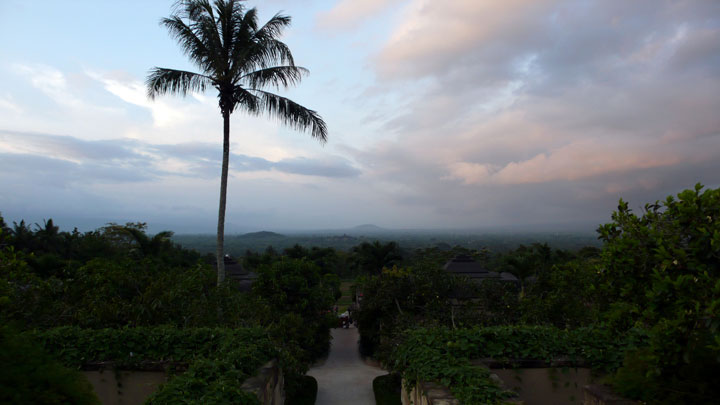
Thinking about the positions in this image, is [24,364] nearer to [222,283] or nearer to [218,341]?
[218,341]

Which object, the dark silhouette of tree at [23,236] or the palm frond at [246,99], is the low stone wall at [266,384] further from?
the dark silhouette of tree at [23,236]

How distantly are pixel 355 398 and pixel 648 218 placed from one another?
9791 millimetres

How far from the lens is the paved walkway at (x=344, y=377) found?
11309 mm

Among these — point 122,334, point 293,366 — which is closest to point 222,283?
point 293,366

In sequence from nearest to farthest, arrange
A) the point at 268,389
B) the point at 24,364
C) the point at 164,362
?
the point at 24,364 < the point at 268,389 < the point at 164,362

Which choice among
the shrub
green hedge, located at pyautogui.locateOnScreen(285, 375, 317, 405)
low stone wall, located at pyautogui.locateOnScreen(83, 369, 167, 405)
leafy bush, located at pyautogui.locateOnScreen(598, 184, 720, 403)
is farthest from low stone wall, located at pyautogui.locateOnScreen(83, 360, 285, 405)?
the shrub

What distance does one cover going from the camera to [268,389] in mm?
5227

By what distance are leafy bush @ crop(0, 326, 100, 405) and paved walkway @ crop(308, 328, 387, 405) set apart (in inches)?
367

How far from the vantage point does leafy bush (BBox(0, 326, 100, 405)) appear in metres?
2.55

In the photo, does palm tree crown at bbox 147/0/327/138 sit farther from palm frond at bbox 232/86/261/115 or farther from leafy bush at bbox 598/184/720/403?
leafy bush at bbox 598/184/720/403

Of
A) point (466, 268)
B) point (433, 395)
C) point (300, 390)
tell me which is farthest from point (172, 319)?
point (466, 268)

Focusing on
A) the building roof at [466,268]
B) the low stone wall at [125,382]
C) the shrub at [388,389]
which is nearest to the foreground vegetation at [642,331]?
the low stone wall at [125,382]

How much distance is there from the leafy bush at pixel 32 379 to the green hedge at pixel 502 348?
385 centimetres

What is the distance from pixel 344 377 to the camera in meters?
13.5
